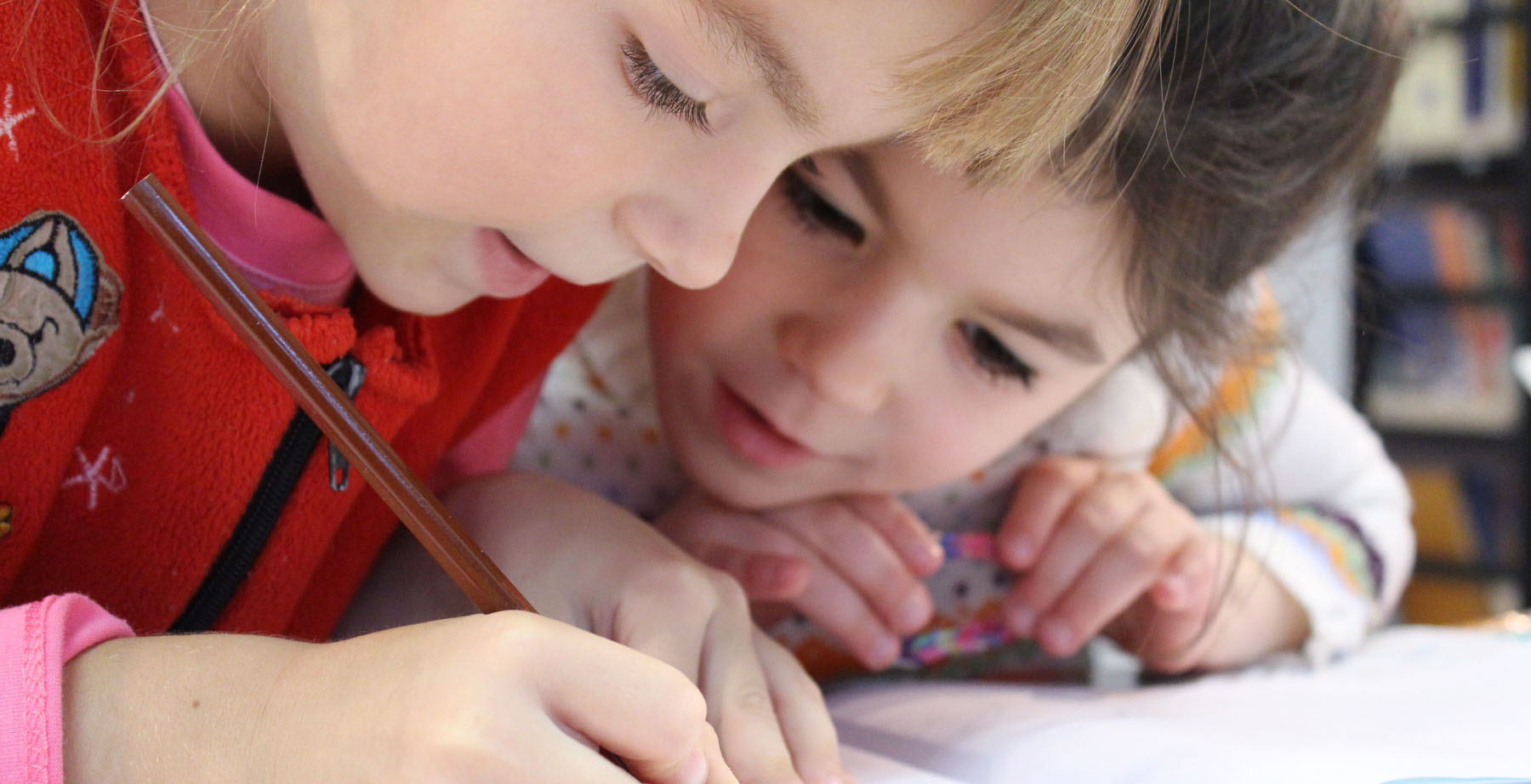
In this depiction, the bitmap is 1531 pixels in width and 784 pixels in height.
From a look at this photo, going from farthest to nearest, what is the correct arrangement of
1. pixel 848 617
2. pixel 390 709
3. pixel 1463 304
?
1. pixel 1463 304
2. pixel 848 617
3. pixel 390 709

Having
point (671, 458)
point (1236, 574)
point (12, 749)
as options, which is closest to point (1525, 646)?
point (1236, 574)

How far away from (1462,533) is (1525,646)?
1.35m

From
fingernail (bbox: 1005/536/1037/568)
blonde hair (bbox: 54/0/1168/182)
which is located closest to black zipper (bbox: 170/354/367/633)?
blonde hair (bbox: 54/0/1168/182)

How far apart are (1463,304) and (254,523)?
192cm

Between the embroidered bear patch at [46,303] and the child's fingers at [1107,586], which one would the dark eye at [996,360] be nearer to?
the child's fingers at [1107,586]

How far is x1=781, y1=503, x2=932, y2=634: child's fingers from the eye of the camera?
26.7 inches

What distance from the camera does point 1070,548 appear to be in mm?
737

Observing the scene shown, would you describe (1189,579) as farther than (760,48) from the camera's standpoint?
Yes

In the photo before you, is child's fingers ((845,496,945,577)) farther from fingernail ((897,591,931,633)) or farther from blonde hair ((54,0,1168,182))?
blonde hair ((54,0,1168,182))

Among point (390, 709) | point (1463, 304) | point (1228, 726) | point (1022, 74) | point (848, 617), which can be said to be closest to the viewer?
point (390, 709)

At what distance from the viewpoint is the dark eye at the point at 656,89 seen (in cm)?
41

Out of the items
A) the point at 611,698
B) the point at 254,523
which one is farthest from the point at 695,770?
the point at 254,523

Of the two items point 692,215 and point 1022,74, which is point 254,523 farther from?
point 1022,74

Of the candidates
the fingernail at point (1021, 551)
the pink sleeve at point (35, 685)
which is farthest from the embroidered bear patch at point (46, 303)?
the fingernail at point (1021, 551)
